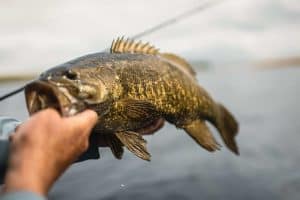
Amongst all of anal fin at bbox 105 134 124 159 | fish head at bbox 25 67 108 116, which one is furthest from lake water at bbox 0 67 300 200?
fish head at bbox 25 67 108 116

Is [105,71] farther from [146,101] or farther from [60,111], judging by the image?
[60,111]

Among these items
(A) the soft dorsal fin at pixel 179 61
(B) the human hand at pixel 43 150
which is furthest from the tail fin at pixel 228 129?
(B) the human hand at pixel 43 150

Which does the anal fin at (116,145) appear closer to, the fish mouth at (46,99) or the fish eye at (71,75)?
the fish eye at (71,75)

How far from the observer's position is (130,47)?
4.57 meters

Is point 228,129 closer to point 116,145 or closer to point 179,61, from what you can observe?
point 179,61

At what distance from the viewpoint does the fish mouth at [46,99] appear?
2.89 m

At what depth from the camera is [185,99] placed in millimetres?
4781

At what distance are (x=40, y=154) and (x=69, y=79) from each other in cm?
109

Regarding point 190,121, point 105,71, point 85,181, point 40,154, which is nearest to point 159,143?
point 85,181

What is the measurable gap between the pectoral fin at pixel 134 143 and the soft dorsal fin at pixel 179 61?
1417 mm

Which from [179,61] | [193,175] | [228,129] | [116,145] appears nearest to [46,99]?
[116,145]

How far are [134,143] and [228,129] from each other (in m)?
2.98

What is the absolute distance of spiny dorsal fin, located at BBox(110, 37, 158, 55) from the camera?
441 cm

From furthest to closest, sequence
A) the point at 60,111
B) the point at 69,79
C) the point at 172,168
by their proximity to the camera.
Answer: the point at 172,168 < the point at 69,79 < the point at 60,111
